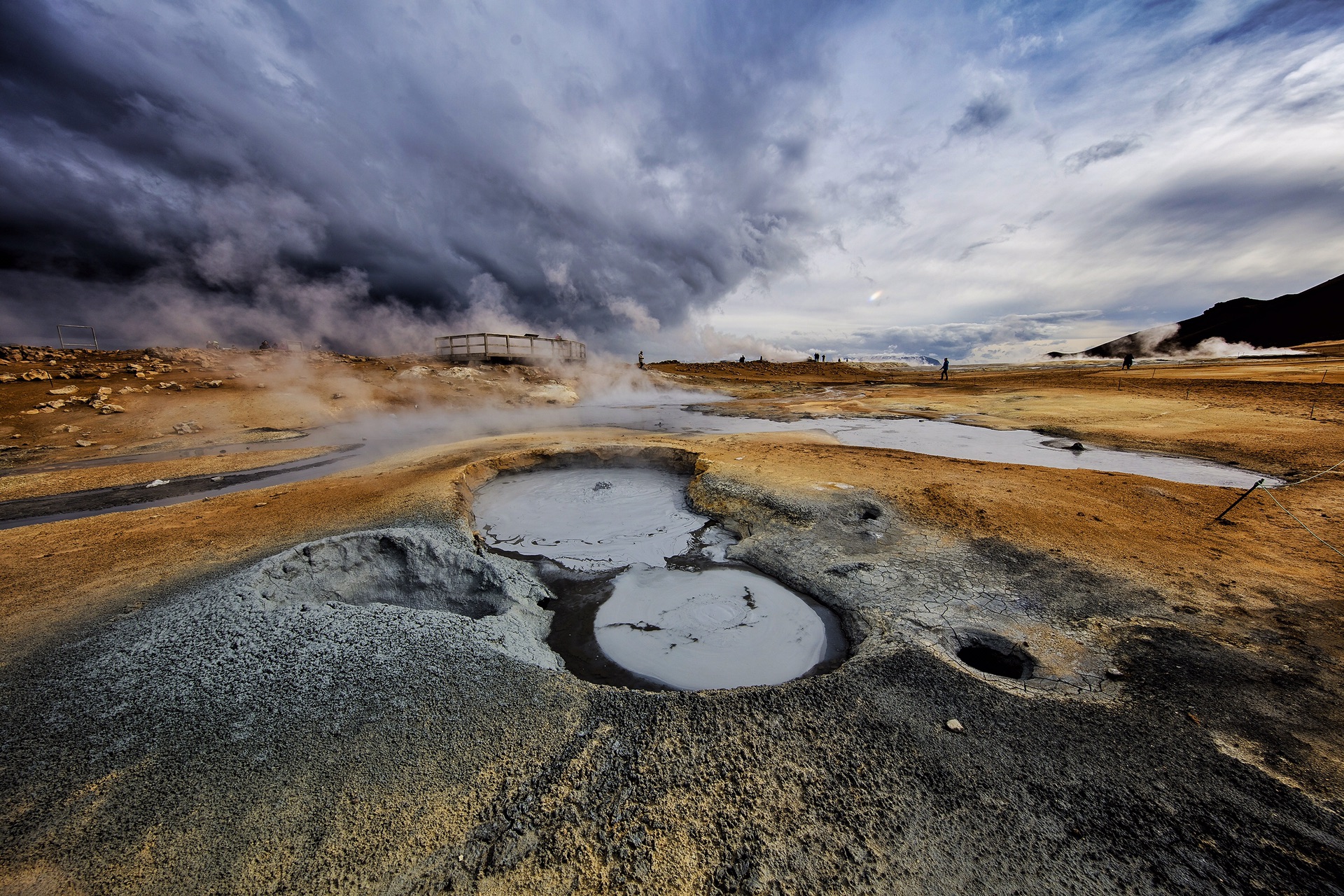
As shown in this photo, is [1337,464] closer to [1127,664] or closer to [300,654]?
[1127,664]

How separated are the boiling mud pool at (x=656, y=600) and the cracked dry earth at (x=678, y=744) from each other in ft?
1.11

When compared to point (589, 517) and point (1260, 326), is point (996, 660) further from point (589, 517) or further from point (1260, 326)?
point (1260, 326)

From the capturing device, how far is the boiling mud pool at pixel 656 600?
11.1ft

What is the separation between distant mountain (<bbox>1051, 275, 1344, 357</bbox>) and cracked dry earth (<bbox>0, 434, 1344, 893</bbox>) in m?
62.8

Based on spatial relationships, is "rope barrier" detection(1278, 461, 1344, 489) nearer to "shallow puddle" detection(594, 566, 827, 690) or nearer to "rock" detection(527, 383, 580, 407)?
"shallow puddle" detection(594, 566, 827, 690)

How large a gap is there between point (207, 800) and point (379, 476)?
633 cm

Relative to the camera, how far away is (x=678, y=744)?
2385 millimetres

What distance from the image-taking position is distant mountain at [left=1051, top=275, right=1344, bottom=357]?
42219mm

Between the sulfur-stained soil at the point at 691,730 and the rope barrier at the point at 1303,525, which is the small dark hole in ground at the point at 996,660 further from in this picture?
the rope barrier at the point at 1303,525

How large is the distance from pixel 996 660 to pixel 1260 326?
2918 inches

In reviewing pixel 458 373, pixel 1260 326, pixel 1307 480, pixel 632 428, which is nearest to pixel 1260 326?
pixel 1260 326

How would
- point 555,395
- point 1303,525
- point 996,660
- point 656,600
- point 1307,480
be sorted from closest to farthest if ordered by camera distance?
1. point 996,660
2. point 656,600
3. point 1303,525
4. point 1307,480
5. point 555,395

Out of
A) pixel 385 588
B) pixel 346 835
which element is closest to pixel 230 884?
pixel 346 835

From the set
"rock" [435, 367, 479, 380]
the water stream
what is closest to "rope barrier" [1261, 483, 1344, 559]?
the water stream
